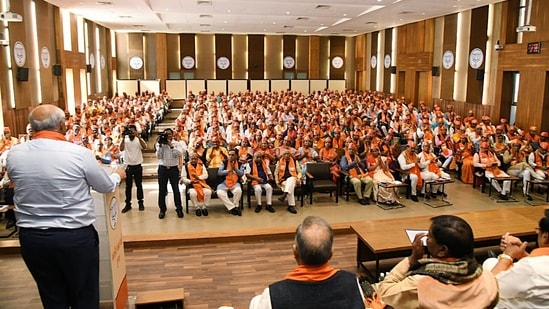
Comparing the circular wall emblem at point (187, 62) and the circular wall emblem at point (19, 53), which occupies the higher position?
the circular wall emblem at point (187, 62)

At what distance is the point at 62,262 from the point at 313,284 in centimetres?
141

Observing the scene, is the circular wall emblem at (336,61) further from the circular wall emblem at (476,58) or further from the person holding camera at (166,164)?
the person holding camera at (166,164)

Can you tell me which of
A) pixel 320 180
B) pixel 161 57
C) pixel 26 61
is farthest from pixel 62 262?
pixel 161 57

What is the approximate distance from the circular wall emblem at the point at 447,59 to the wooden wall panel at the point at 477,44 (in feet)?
3.34

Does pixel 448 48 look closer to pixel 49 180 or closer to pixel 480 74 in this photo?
pixel 480 74

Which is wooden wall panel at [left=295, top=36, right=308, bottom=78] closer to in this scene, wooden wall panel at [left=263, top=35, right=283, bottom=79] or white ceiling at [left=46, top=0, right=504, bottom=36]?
wooden wall panel at [left=263, top=35, right=283, bottom=79]

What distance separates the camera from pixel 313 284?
158 cm

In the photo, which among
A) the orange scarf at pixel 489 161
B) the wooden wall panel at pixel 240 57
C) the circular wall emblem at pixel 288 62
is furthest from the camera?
the circular wall emblem at pixel 288 62

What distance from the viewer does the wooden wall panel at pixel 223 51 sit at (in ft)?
74.8

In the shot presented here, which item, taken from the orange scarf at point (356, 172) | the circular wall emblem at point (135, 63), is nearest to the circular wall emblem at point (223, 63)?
the circular wall emblem at point (135, 63)

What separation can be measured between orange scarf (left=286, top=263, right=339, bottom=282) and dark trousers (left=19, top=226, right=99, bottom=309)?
4.20 ft

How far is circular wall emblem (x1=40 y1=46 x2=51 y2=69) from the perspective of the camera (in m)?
11.7

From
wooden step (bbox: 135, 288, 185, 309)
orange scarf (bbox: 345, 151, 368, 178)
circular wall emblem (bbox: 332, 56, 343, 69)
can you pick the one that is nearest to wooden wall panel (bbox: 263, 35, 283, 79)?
circular wall emblem (bbox: 332, 56, 343, 69)

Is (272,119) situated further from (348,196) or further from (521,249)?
(521,249)
